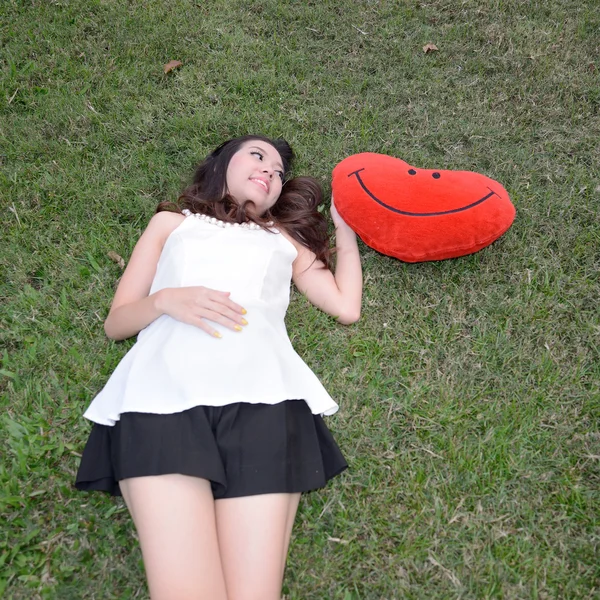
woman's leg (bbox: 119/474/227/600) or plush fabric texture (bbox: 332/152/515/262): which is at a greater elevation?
plush fabric texture (bbox: 332/152/515/262)

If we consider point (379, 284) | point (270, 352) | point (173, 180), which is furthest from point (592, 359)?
point (173, 180)

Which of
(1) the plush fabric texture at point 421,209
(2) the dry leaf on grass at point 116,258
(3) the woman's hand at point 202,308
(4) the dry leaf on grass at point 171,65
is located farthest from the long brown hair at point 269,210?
(4) the dry leaf on grass at point 171,65

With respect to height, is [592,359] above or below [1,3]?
below

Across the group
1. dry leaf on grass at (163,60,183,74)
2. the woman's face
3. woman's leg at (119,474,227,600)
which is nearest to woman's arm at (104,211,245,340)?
the woman's face

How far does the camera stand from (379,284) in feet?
10.6

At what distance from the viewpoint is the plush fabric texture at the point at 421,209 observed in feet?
9.37

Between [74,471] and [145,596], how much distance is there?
63 cm

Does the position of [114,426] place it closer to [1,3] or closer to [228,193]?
[228,193]

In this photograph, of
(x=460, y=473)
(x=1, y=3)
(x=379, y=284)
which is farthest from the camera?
(x=1, y=3)

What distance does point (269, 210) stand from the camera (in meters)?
3.20

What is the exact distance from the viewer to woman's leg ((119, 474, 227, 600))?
211 centimetres

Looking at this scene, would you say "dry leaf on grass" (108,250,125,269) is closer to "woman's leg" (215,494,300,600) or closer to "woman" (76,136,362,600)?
"woman" (76,136,362,600)

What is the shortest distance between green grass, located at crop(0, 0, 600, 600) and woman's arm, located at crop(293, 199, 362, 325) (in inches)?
3.5

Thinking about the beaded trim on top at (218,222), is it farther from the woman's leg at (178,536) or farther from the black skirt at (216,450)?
the woman's leg at (178,536)
